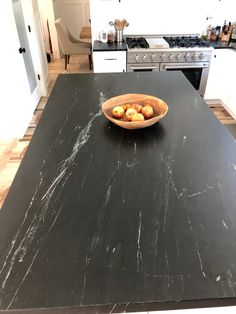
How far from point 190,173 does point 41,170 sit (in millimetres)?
660

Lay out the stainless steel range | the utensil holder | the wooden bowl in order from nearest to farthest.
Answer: the wooden bowl
the stainless steel range
the utensil holder

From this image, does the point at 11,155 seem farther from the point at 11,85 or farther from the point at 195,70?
the point at 195,70

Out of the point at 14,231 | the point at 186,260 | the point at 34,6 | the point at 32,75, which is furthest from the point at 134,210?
the point at 34,6

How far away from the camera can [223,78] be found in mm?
3598

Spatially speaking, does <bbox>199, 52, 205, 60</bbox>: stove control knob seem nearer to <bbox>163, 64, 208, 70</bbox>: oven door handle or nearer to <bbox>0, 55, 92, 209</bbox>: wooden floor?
<bbox>163, 64, 208, 70</bbox>: oven door handle

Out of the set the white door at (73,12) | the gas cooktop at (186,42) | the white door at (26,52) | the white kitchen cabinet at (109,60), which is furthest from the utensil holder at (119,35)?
the white door at (73,12)

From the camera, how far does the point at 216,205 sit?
0.98 metres

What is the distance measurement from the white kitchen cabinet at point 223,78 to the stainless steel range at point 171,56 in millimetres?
119

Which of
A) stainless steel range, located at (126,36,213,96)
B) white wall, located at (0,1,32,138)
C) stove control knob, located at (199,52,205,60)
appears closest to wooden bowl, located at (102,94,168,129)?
white wall, located at (0,1,32,138)

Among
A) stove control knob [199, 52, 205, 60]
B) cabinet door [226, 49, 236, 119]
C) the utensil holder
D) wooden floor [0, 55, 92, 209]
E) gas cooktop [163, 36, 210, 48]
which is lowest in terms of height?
wooden floor [0, 55, 92, 209]

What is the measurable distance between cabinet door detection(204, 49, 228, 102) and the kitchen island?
2316 mm

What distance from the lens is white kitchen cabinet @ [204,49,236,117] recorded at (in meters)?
3.43

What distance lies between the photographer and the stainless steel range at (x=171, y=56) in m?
3.32

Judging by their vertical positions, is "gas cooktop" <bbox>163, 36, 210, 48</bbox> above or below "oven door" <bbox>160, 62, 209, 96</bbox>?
above
